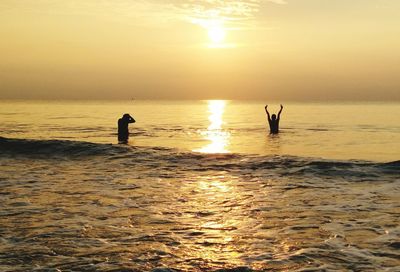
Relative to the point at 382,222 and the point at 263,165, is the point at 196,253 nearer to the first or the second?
the point at 382,222

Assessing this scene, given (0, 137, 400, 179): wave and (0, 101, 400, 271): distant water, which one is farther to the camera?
(0, 137, 400, 179): wave

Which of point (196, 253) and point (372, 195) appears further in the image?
point (372, 195)

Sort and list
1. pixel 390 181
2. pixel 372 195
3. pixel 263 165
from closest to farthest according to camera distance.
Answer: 1. pixel 372 195
2. pixel 390 181
3. pixel 263 165

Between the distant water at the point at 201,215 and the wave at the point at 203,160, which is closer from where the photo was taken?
the distant water at the point at 201,215

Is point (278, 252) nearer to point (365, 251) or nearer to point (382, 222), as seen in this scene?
point (365, 251)

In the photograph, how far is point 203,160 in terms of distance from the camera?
19.7 metres

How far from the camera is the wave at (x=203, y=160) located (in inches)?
642

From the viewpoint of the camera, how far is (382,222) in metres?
8.90

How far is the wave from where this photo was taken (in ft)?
53.5

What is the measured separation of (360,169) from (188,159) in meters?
7.62

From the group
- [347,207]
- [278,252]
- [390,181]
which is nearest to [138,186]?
[347,207]

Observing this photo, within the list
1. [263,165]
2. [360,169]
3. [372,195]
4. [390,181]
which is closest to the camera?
[372,195]

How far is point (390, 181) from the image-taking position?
1432cm

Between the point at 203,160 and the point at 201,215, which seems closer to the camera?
the point at 201,215
